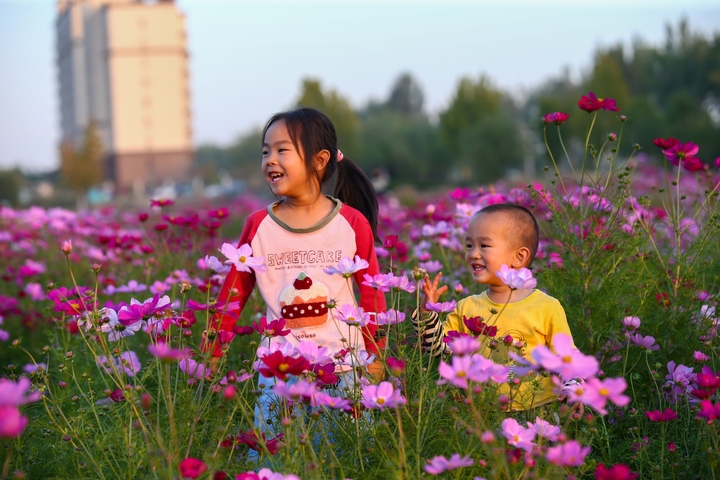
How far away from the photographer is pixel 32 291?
3713 mm

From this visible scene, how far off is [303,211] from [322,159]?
217mm

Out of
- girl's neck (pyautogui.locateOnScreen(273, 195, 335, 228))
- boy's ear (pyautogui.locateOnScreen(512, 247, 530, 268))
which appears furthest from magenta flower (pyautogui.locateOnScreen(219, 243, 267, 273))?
boy's ear (pyautogui.locateOnScreen(512, 247, 530, 268))

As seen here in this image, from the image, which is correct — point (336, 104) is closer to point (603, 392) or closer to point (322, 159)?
point (322, 159)

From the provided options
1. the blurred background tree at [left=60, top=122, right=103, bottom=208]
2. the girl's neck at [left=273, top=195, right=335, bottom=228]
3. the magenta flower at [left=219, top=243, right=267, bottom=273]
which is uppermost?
the girl's neck at [left=273, top=195, right=335, bottom=228]

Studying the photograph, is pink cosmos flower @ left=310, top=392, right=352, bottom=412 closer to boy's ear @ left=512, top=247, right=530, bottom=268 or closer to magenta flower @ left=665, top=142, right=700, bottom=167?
boy's ear @ left=512, top=247, right=530, bottom=268

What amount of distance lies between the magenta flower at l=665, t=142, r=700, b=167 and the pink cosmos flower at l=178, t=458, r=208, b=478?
210cm

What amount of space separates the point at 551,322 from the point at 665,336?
0.68 metres

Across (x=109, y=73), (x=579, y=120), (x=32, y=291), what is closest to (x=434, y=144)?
(x=579, y=120)

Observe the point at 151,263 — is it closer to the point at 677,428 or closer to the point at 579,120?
the point at 677,428

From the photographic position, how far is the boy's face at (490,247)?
203 centimetres

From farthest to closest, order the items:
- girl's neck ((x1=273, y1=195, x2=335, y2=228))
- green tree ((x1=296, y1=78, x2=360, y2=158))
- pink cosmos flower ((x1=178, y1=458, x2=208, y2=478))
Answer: green tree ((x1=296, y1=78, x2=360, y2=158)), girl's neck ((x1=273, y1=195, x2=335, y2=228)), pink cosmos flower ((x1=178, y1=458, x2=208, y2=478))

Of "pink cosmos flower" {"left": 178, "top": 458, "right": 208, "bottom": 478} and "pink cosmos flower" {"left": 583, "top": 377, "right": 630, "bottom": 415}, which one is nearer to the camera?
"pink cosmos flower" {"left": 583, "top": 377, "right": 630, "bottom": 415}

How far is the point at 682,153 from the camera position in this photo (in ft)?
7.81

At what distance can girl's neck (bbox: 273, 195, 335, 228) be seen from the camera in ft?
7.43
